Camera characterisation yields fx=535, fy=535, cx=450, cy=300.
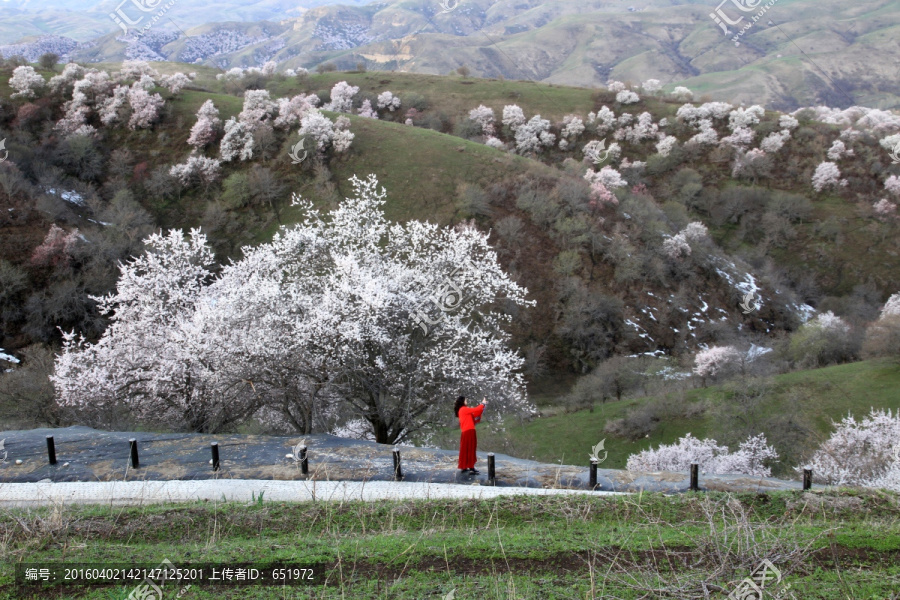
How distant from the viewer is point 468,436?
1009 centimetres

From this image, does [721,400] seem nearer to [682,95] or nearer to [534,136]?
[534,136]

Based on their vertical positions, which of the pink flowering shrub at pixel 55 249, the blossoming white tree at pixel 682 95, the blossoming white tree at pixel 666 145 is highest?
the blossoming white tree at pixel 682 95

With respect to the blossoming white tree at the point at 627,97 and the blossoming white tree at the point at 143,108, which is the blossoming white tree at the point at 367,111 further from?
the blossoming white tree at the point at 627,97

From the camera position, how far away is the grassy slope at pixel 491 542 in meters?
5.08

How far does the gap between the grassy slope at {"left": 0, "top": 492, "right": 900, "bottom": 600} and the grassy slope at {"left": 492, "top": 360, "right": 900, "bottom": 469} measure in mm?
18284

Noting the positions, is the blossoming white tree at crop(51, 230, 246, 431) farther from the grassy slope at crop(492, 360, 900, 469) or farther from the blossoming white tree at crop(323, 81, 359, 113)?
the blossoming white tree at crop(323, 81, 359, 113)

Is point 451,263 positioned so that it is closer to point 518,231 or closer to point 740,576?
point 740,576

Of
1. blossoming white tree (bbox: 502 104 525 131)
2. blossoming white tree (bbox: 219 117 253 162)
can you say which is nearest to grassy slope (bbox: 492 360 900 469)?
blossoming white tree (bbox: 219 117 253 162)

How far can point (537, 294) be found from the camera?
40.1 m

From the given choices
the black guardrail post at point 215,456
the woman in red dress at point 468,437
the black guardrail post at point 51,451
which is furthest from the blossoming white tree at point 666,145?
the black guardrail post at point 51,451

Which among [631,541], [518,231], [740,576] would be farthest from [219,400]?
[518,231]

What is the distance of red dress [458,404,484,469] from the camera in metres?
10.0

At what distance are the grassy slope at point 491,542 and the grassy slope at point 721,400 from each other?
18.3 meters

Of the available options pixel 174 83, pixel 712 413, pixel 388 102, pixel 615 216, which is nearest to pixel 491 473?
pixel 712 413
